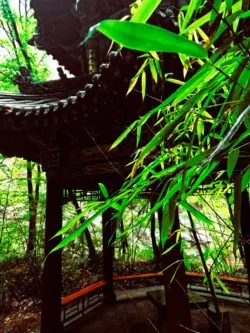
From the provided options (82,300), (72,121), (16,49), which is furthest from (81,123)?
(16,49)

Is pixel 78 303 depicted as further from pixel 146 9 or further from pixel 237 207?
pixel 146 9

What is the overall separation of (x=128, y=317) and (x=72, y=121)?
4390 millimetres

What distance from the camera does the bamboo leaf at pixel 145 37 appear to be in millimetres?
398

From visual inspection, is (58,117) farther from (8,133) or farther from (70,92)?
(70,92)

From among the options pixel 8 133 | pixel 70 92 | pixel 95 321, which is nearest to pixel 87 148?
pixel 8 133

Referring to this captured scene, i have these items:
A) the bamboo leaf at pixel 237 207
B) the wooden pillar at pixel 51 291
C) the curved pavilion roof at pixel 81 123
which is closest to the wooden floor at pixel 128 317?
the wooden pillar at pixel 51 291

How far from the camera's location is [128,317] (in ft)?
18.0

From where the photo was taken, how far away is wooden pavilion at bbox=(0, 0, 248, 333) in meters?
2.92

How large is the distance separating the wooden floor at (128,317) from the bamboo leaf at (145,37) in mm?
5511

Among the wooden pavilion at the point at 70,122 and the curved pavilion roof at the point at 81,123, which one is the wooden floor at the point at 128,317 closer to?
the wooden pavilion at the point at 70,122

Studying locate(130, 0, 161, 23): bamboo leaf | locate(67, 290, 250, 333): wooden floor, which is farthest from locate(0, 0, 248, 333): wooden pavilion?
locate(67, 290, 250, 333): wooden floor

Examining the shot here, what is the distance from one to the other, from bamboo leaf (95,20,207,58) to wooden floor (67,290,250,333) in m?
5.51

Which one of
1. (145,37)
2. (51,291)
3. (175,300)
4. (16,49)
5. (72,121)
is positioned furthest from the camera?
(16,49)

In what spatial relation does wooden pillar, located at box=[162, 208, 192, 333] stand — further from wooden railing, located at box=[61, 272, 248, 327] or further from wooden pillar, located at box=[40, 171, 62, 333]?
wooden railing, located at box=[61, 272, 248, 327]
